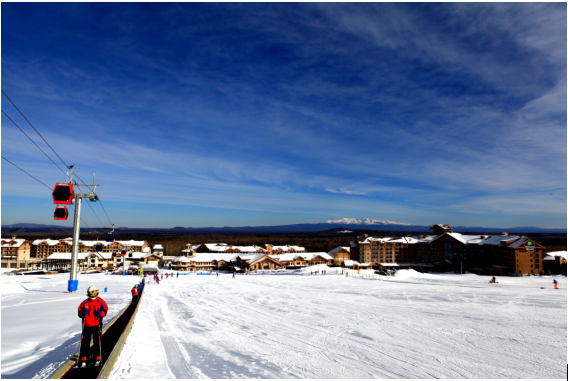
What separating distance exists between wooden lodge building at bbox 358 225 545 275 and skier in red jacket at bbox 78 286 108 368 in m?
55.4

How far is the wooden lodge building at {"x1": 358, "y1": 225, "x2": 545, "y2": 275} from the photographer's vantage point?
5159cm

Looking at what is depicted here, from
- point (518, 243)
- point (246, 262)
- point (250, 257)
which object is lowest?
point (246, 262)

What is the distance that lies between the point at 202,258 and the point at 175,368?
222 ft

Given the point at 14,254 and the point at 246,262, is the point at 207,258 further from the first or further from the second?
the point at 14,254

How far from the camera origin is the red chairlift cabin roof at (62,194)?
55.7 feet

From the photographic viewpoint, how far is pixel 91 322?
6328 millimetres

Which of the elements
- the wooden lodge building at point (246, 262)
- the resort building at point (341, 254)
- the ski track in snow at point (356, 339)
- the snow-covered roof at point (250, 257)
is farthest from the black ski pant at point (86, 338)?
the resort building at point (341, 254)

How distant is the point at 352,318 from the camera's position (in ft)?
50.3

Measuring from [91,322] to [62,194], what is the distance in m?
13.6

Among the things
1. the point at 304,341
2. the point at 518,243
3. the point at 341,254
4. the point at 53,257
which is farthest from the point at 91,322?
the point at 53,257

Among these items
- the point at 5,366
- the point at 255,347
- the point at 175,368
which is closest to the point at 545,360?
the point at 255,347

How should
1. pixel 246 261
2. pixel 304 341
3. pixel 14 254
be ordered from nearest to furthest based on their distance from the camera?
pixel 304 341 < pixel 246 261 < pixel 14 254

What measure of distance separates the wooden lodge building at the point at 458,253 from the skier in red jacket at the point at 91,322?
2182 inches

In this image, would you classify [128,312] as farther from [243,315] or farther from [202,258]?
[202,258]
